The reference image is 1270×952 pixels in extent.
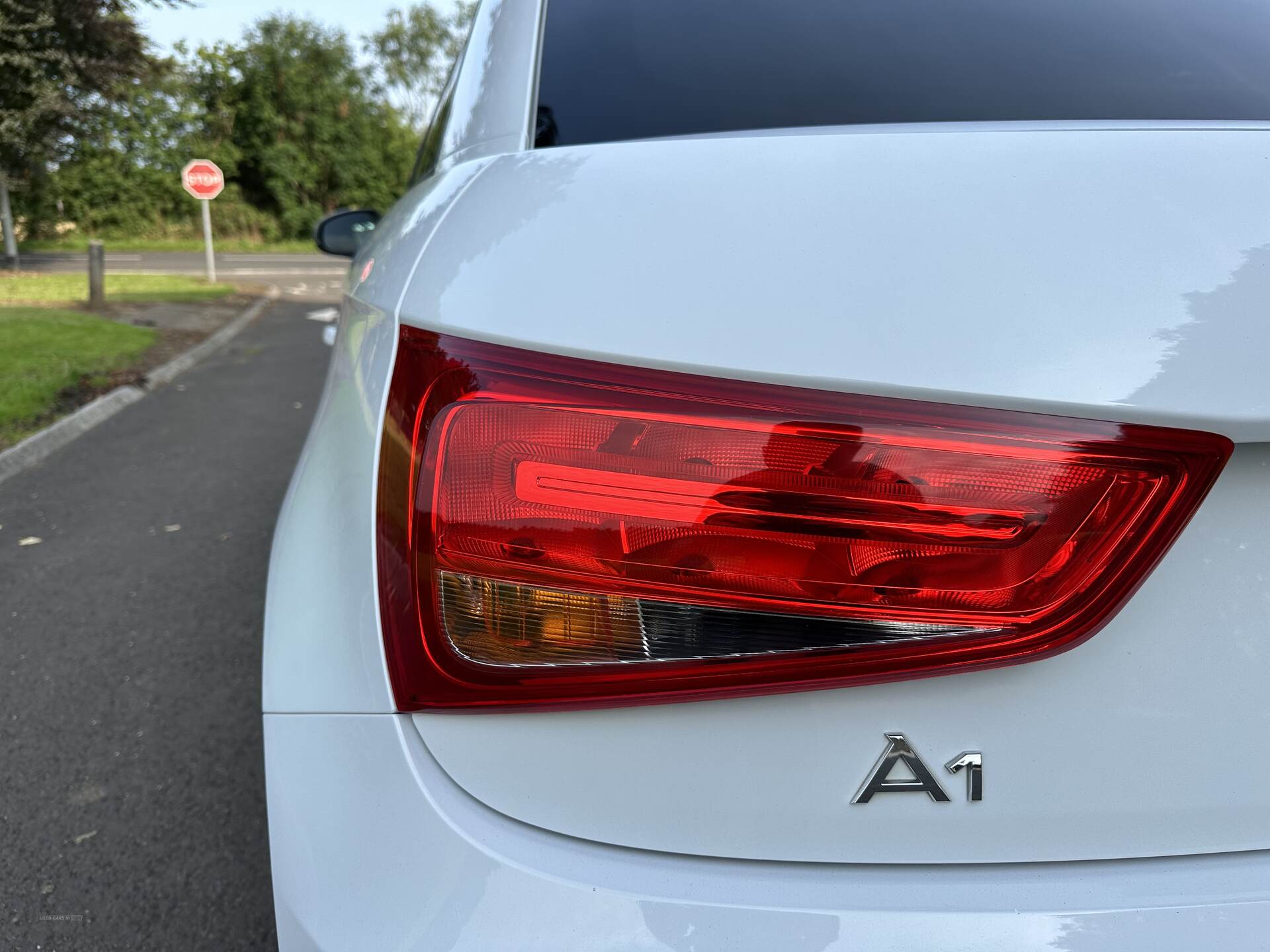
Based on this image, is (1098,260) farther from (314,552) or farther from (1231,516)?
(314,552)

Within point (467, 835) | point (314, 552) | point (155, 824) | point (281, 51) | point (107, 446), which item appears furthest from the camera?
point (281, 51)

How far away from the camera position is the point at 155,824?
2102mm

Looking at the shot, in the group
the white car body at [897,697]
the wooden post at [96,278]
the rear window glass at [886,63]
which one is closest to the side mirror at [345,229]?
the rear window glass at [886,63]

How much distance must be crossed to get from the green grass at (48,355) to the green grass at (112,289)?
193 centimetres

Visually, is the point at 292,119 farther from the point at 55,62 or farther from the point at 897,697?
the point at 897,697

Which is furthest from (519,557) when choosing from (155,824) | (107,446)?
(107,446)

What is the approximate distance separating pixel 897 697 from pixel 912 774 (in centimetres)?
7

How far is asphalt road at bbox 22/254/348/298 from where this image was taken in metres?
20.3

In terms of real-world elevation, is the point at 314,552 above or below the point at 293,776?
above

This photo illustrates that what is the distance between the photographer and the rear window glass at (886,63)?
4.42ft

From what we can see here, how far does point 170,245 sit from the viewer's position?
103 ft

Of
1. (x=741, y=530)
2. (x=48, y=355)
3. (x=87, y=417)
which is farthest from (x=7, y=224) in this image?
(x=741, y=530)

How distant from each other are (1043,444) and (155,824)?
2184 mm

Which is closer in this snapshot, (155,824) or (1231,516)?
(1231,516)
